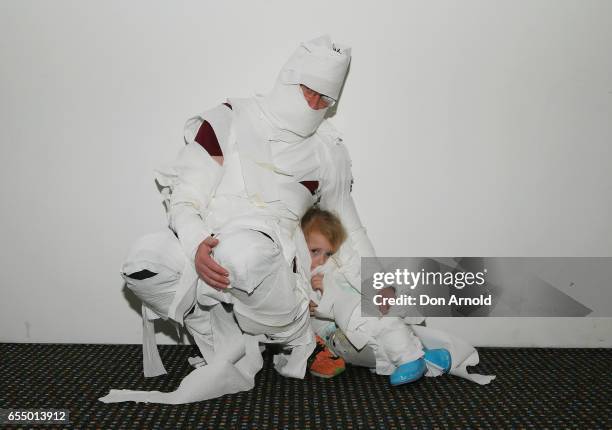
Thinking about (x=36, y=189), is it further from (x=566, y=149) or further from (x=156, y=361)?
(x=566, y=149)

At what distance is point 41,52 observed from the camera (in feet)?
8.05

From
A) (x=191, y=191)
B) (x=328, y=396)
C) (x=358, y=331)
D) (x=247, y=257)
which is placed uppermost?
(x=191, y=191)

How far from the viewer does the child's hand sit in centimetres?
228

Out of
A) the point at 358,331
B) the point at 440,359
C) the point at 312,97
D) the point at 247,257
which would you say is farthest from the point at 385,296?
the point at 312,97

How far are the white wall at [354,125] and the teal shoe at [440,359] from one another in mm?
371

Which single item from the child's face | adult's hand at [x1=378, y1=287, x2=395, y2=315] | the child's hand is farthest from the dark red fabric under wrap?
adult's hand at [x1=378, y1=287, x2=395, y2=315]

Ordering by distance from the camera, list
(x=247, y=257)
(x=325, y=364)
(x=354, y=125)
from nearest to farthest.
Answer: (x=247, y=257) < (x=325, y=364) < (x=354, y=125)

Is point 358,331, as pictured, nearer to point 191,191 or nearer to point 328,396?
point 328,396

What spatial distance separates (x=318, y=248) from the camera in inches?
90.2

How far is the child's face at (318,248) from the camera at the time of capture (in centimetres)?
229

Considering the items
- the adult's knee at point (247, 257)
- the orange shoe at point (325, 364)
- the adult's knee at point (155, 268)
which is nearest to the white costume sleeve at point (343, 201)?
the orange shoe at point (325, 364)

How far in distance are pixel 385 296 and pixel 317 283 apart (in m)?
0.23

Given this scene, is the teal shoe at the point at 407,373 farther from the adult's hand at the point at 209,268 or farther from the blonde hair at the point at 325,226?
the adult's hand at the point at 209,268

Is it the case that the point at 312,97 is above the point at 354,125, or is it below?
above
